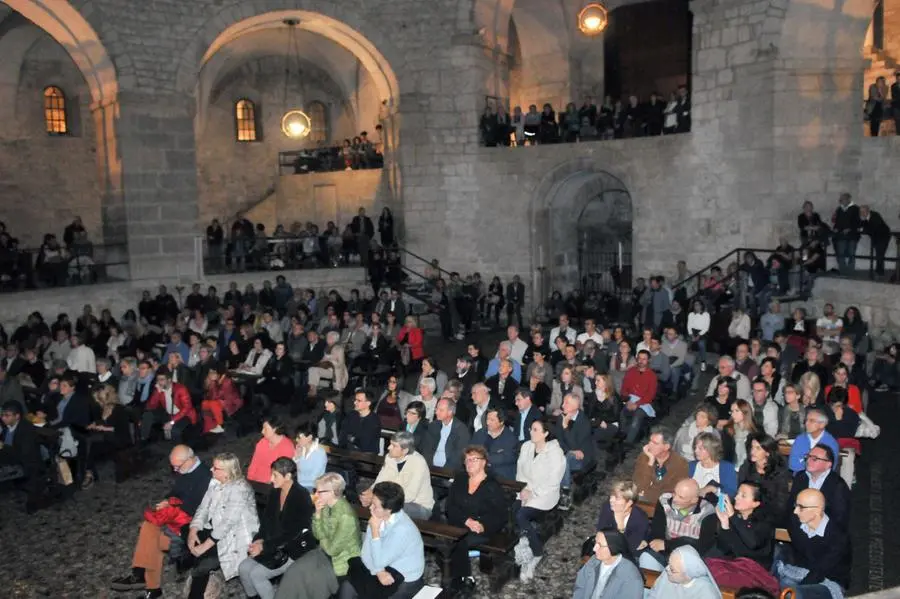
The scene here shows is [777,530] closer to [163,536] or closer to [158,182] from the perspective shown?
[163,536]

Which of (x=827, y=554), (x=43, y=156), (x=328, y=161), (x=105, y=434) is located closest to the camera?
(x=827, y=554)

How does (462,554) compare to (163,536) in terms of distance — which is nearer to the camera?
(462,554)

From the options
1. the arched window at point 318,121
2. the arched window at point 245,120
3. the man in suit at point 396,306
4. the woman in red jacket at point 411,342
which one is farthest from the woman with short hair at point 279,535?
the arched window at point 318,121

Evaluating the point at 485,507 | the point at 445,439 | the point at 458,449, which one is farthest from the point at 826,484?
the point at 445,439

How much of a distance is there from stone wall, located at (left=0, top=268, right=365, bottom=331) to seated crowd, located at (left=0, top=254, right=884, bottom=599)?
2886 millimetres

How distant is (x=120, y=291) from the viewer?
1864cm

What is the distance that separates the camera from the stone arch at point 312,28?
1938 cm

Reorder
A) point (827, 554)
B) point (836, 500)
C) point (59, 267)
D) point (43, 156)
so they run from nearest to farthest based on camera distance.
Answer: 1. point (827, 554)
2. point (836, 500)
3. point (59, 267)
4. point (43, 156)

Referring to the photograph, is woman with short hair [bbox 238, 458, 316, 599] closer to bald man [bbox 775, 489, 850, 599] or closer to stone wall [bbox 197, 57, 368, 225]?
bald man [bbox 775, 489, 850, 599]

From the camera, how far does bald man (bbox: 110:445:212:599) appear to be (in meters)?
7.22

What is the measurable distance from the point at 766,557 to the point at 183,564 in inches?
192

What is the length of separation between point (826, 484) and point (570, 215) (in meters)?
15.7

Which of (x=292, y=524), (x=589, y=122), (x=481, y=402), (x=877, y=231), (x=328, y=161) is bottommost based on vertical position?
(x=292, y=524)

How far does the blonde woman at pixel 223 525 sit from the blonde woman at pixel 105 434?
370 centimetres
